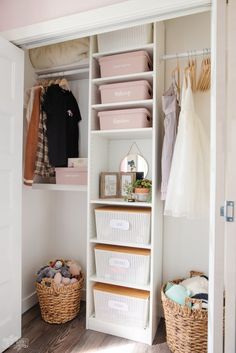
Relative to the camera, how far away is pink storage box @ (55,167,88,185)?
86.1 inches

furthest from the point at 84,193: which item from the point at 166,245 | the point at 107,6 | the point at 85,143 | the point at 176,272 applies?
the point at 107,6

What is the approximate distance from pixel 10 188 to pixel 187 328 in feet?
4.84

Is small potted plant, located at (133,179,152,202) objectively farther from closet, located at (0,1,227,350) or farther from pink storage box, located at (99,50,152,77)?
pink storage box, located at (99,50,152,77)

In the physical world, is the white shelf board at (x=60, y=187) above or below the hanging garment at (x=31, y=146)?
below

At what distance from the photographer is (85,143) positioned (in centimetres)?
246

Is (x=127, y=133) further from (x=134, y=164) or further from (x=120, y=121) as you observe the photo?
(x=134, y=164)

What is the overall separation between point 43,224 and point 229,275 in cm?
189

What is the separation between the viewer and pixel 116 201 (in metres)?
1.97

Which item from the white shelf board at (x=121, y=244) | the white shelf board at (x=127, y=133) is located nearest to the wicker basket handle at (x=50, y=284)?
the white shelf board at (x=121, y=244)

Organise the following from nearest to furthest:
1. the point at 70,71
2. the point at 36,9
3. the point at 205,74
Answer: the point at 36,9
the point at 205,74
the point at 70,71

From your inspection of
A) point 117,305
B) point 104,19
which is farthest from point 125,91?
point 117,305

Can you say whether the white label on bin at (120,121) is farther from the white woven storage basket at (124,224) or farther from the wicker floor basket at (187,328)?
the wicker floor basket at (187,328)

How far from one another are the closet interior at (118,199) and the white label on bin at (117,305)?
0.42ft

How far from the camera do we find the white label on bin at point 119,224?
193cm
